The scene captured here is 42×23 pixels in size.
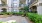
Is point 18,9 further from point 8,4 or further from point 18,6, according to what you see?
point 8,4

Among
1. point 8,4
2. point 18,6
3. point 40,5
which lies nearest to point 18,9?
point 18,6

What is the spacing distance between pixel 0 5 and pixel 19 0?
7240 millimetres

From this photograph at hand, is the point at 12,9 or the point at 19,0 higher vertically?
the point at 19,0

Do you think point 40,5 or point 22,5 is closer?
point 40,5

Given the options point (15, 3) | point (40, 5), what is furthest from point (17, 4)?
point (40, 5)

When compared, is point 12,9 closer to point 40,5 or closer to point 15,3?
point 15,3

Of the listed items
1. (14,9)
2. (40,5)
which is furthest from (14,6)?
(40,5)

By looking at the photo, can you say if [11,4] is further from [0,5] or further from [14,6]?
[0,5]

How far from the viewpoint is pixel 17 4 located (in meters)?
42.2

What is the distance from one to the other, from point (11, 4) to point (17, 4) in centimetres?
225

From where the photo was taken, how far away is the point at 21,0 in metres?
41.9

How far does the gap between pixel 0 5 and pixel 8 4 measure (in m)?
2.93

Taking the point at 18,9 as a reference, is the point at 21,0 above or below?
above

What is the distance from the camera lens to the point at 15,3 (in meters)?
42.6
